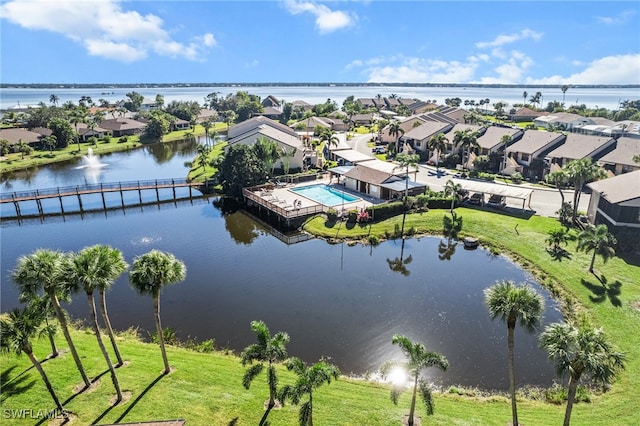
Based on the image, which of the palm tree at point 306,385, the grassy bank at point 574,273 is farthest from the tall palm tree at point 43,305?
the grassy bank at point 574,273

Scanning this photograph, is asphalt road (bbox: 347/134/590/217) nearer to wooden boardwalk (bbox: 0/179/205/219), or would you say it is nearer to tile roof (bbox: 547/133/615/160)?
tile roof (bbox: 547/133/615/160)

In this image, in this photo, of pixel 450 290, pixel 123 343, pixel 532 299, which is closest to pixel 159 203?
pixel 123 343

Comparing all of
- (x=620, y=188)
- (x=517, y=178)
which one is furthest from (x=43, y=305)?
(x=517, y=178)

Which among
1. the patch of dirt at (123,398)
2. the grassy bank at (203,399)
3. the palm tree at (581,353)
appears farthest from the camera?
the patch of dirt at (123,398)

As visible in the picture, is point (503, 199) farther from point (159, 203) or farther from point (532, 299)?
point (159, 203)

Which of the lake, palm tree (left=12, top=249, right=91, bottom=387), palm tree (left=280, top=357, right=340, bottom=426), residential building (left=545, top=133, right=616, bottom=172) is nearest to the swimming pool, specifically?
the lake

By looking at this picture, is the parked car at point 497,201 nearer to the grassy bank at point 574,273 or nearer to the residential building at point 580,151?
the grassy bank at point 574,273
